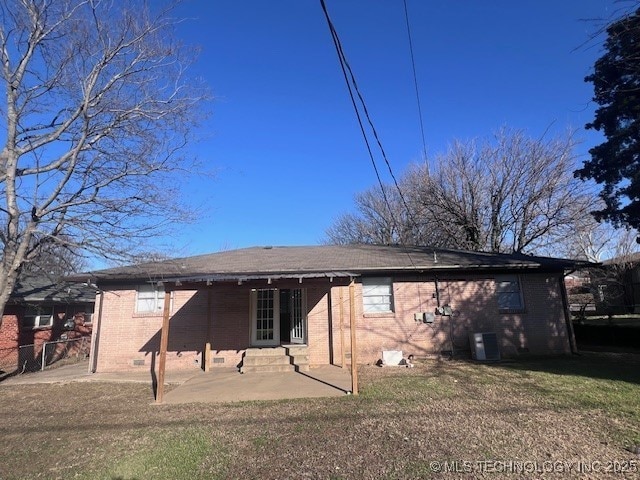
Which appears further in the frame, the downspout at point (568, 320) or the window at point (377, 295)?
the window at point (377, 295)

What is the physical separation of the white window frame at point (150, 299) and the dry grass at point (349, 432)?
3.55m

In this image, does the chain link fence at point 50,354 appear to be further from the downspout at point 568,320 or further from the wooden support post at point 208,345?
the downspout at point 568,320

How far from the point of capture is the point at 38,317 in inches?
691

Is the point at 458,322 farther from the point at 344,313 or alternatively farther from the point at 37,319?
the point at 37,319

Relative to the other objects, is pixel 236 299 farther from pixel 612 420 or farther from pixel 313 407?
pixel 612 420

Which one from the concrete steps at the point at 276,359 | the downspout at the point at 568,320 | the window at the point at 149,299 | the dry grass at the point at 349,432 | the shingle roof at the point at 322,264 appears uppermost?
the shingle roof at the point at 322,264

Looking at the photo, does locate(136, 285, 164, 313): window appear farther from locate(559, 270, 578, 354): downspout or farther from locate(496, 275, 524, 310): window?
locate(559, 270, 578, 354): downspout

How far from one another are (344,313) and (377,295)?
1.32 m

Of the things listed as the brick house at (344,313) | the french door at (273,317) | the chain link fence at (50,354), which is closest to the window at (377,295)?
the brick house at (344,313)

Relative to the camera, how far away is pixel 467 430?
5.82m

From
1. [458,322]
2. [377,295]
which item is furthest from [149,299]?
[458,322]

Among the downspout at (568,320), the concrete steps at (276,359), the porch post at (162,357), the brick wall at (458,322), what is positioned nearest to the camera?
the porch post at (162,357)

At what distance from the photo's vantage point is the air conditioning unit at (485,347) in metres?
11.9

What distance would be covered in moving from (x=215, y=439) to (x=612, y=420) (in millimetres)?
6168
